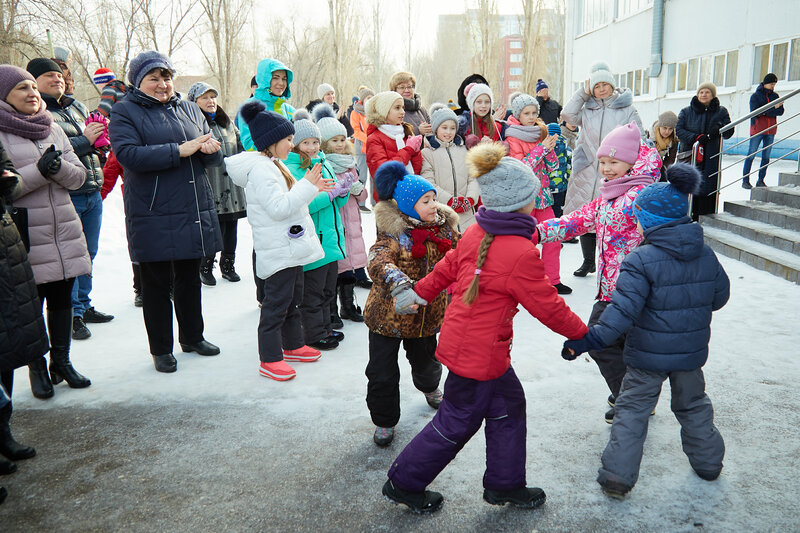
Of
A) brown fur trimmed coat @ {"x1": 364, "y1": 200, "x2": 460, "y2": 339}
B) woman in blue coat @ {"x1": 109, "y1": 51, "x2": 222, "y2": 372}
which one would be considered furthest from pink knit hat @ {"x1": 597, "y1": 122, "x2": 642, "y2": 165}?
woman in blue coat @ {"x1": 109, "y1": 51, "x2": 222, "y2": 372}

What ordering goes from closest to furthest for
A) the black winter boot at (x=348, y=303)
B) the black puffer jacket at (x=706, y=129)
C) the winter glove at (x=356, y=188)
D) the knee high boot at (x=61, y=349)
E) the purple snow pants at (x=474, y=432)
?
the purple snow pants at (x=474, y=432) → the knee high boot at (x=61, y=349) → the winter glove at (x=356, y=188) → the black winter boot at (x=348, y=303) → the black puffer jacket at (x=706, y=129)

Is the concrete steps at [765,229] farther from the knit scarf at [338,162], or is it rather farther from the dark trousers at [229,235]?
the dark trousers at [229,235]

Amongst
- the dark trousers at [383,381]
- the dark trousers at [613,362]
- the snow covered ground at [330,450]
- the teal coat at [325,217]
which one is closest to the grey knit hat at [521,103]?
the teal coat at [325,217]

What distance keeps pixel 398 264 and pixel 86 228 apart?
140 inches

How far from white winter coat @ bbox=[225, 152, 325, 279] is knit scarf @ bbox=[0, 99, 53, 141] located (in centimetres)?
114

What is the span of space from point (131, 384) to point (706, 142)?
870cm

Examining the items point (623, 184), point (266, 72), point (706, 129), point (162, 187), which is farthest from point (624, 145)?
point (706, 129)

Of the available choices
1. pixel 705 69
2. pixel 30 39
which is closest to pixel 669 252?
pixel 30 39

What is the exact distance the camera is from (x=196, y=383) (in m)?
4.16

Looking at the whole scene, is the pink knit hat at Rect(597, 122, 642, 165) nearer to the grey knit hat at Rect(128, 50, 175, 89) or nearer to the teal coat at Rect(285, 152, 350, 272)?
the teal coat at Rect(285, 152, 350, 272)

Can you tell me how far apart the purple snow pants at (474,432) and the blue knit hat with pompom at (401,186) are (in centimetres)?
93

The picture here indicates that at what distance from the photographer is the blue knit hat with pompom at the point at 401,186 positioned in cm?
309

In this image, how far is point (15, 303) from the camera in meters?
3.20

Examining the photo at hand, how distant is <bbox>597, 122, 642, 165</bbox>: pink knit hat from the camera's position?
356cm
